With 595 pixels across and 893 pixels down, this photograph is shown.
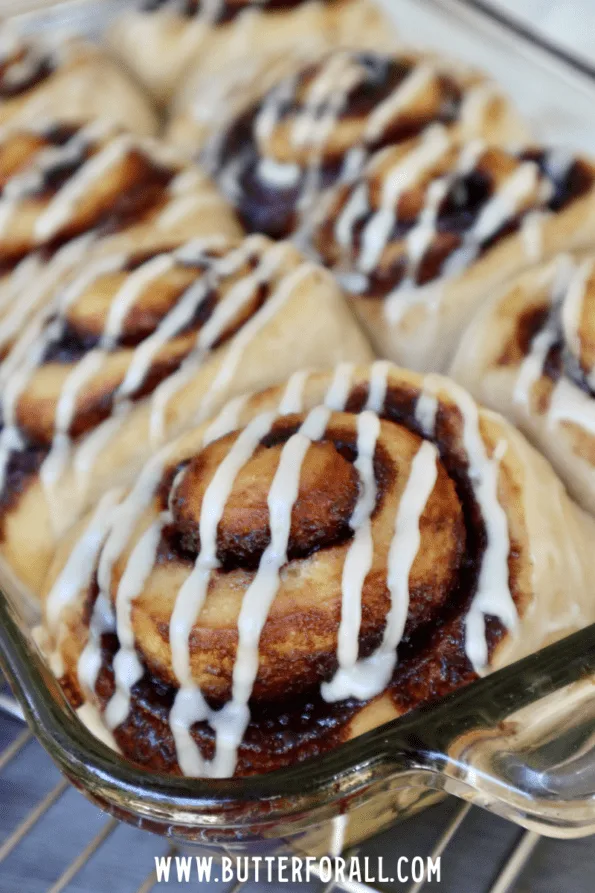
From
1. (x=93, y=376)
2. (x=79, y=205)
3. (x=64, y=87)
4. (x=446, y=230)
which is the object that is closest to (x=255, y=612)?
(x=93, y=376)

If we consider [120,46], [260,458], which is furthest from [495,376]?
[120,46]

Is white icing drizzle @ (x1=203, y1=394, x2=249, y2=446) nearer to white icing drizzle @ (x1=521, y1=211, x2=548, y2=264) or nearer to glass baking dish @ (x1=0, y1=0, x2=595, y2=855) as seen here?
glass baking dish @ (x1=0, y1=0, x2=595, y2=855)

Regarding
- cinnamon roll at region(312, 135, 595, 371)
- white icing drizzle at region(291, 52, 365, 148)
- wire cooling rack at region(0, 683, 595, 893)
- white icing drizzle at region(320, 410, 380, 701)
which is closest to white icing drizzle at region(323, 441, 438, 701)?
white icing drizzle at region(320, 410, 380, 701)

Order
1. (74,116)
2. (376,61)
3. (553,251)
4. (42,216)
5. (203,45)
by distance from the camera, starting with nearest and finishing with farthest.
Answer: (553,251) → (42,216) → (376,61) → (74,116) → (203,45)

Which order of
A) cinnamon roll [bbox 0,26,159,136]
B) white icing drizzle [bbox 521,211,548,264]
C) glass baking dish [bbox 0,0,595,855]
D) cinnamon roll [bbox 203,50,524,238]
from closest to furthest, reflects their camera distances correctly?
glass baking dish [bbox 0,0,595,855]
white icing drizzle [bbox 521,211,548,264]
cinnamon roll [bbox 203,50,524,238]
cinnamon roll [bbox 0,26,159,136]

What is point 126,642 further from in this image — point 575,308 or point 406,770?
point 575,308

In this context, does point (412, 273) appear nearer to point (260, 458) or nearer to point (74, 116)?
point (260, 458)
